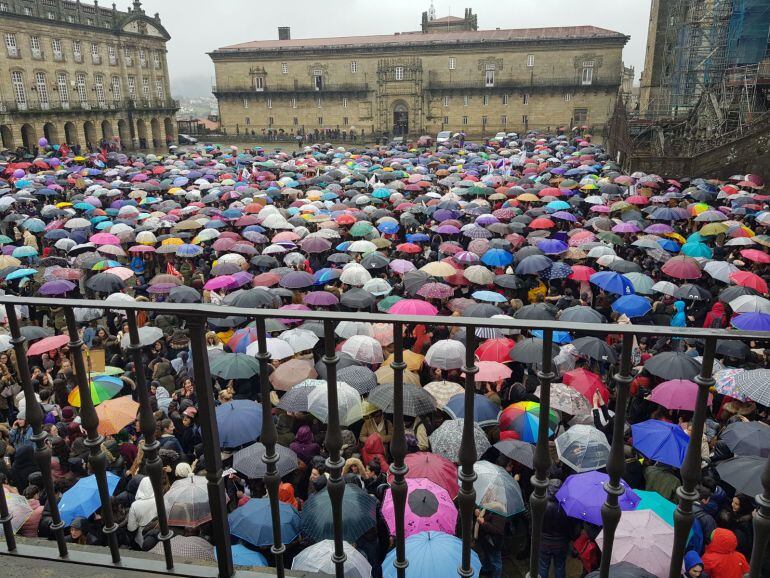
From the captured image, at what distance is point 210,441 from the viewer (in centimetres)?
231

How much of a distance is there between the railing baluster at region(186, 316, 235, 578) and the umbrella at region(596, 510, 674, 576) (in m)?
3.15

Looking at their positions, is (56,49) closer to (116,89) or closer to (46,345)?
(116,89)

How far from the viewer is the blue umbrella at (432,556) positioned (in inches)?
158

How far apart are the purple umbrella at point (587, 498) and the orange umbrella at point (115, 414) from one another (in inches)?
179

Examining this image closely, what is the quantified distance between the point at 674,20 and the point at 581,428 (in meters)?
46.2

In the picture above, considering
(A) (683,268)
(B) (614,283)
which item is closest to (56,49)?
(B) (614,283)

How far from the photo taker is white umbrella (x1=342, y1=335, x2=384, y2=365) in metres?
8.28

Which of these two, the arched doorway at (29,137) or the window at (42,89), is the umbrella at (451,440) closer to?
the arched doorway at (29,137)

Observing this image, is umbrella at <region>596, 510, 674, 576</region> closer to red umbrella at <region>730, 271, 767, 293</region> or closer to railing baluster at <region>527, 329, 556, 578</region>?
railing baluster at <region>527, 329, 556, 578</region>

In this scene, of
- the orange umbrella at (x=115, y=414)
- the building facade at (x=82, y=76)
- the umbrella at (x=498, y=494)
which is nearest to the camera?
the umbrella at (x=498, y=494)

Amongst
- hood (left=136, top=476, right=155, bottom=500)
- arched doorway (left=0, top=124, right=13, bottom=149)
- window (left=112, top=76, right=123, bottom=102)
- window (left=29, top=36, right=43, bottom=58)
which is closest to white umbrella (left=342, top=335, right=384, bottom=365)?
hood (left=136, top=476, right=155, bottom=500)

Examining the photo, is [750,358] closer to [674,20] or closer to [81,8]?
[674,20]

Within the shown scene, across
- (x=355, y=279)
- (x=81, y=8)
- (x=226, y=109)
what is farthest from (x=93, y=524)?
(x=226, y=109)

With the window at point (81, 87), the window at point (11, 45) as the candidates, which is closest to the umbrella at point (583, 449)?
the window at point (11, 45)
